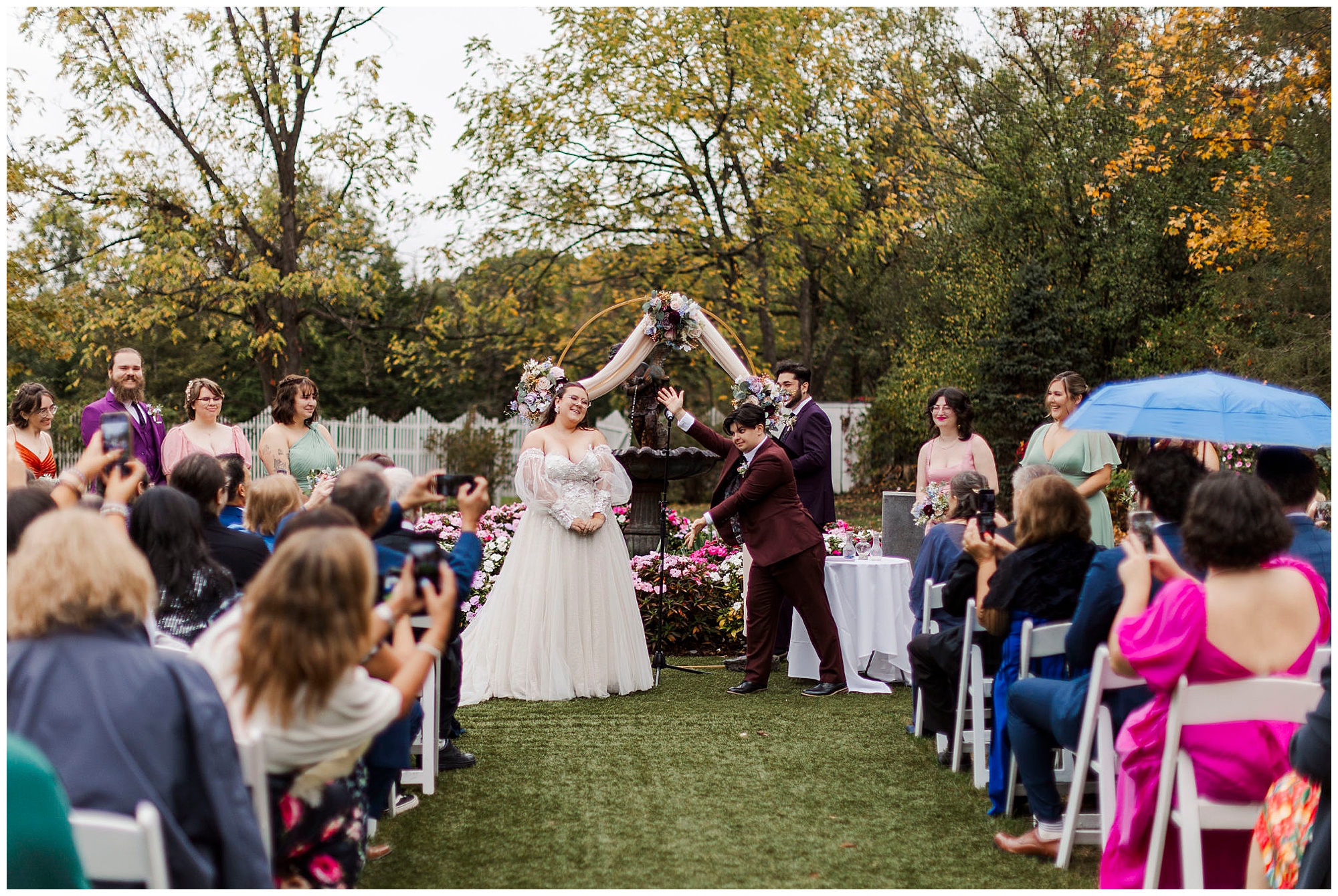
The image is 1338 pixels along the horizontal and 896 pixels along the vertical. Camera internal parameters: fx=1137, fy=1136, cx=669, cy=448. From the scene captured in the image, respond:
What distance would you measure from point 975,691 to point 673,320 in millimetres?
3772

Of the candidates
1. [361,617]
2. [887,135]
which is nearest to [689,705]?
[361,617]

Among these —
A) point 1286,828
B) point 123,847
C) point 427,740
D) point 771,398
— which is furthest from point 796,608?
point 123,847

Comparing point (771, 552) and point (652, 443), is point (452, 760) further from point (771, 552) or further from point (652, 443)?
point (652, 443)

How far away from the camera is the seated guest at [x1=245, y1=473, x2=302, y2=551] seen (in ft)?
15.1

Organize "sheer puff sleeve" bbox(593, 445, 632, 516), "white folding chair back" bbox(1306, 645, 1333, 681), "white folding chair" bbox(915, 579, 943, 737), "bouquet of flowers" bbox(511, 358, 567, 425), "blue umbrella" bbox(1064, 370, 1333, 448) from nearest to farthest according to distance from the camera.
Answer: "white folding chair back" bbox(1306, 645, 1333, 681), "blue umbrella" bbox(1064, 370, 1333, 448), "white folding chair" bbox(915, 579, 943, 737), "sheer puff sleeve" bbox(593, 445, 632, 516), "bouquet of flowers" bbox(511, 358, 567, 425)

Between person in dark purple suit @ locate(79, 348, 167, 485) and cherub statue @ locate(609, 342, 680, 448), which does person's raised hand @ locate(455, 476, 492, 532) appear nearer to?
person in dark purple suit @ locate(79, 348, 167, 485)

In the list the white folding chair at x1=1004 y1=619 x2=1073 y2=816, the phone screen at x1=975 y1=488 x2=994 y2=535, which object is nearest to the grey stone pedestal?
the phone screen at x1=975 y1=488 x2=994 y2=535

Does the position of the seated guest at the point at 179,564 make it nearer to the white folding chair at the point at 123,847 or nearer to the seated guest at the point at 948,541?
the white folding chair at the point at 123,847

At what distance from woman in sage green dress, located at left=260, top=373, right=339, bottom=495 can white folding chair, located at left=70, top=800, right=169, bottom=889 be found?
15.9 ft

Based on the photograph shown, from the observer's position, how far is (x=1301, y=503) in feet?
13.8

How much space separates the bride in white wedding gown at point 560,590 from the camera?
690 cm

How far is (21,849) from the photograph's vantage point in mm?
2041

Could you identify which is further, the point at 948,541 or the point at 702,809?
the point at 948,541

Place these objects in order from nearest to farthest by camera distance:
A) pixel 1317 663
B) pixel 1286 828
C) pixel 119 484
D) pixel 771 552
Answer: pixel 1286 828
pixel 1317 663
pixel 119 484
pixel 771 552
